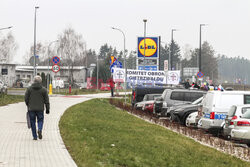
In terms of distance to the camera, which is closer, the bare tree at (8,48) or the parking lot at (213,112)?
the parking lot at (213,112)

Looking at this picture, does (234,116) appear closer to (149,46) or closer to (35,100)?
(35,100)

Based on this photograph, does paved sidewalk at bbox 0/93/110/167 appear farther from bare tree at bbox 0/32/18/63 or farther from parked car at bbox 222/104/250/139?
bare tree at bbox 0/32/18/63

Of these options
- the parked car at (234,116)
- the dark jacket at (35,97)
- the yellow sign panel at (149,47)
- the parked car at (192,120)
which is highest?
the yellow sign panel at (149,47)

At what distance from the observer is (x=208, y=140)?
47.5 feet

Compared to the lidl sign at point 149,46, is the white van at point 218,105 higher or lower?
lower

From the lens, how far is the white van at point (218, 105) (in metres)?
16.3

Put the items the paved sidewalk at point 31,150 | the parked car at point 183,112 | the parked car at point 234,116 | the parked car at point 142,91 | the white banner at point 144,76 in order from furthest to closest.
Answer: the white banner at point 144,76 < the parked car at point 142,91 < the parked car at point 183,112 < the parked car at point 234,116 < the paved sidewalk at point 31,150

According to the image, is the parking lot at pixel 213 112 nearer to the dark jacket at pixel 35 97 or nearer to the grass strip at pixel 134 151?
the grass strip at pixel 134 151

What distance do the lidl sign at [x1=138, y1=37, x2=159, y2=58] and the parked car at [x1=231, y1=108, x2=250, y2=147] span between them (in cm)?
2550

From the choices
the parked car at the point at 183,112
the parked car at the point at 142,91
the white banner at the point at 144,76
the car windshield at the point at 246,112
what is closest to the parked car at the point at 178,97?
the parked car at the point at 183,112

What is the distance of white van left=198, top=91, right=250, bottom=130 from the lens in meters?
16.3

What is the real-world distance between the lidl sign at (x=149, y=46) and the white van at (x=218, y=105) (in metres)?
22.3

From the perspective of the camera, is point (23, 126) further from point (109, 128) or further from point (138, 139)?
point (138, 139)

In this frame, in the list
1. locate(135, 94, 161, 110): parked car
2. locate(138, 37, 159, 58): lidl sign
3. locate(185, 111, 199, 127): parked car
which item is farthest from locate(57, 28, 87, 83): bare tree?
locate(185, 111, 199, 127): parked car
